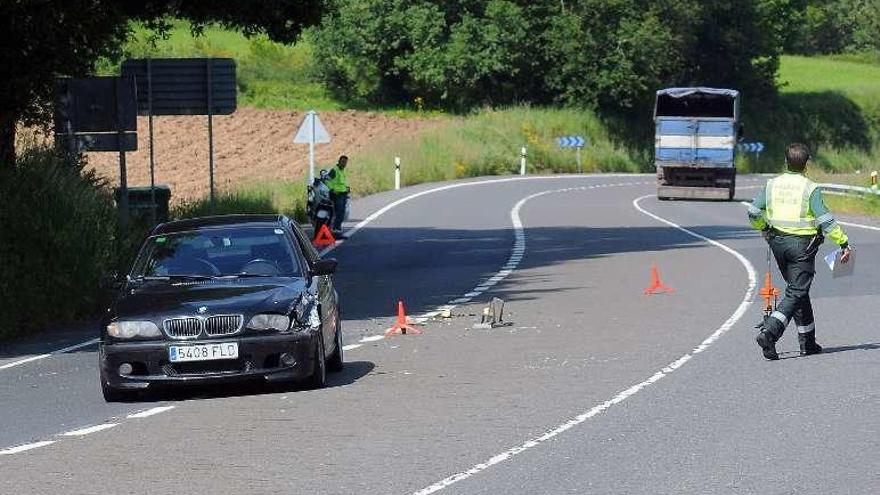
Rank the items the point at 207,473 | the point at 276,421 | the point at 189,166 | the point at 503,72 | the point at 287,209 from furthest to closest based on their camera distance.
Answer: the point at 503,72 → the point at 189,166 → the point at 287,209 → the point at 276,421 → the point at 207,473

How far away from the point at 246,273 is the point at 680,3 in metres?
76.6

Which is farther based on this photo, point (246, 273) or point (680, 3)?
point (680, 3)

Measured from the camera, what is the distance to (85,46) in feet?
87.3

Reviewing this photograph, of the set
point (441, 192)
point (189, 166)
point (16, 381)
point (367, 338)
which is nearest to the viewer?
point (16, 381)

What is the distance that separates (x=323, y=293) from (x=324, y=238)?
723 inches

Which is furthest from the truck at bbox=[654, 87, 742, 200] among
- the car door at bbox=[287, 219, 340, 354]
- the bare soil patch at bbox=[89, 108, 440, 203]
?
the car door at bbox=[287, 219, 340, 354]

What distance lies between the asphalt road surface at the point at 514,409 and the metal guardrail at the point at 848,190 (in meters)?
21.4

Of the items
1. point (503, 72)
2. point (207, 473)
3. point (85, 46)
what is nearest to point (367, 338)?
point (207, 473)

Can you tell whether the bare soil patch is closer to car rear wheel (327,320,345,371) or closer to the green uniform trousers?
car rear wheel (327,320,345,371)

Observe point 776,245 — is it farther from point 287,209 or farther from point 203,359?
point 287,209

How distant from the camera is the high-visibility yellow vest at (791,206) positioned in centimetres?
1482

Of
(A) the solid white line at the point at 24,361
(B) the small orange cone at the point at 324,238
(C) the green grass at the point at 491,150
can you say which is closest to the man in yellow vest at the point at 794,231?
(A) the solid white line at the point at 24,361

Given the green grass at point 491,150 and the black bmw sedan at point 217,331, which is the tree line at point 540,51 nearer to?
the green grass at point 491,150

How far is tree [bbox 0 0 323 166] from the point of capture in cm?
2425
